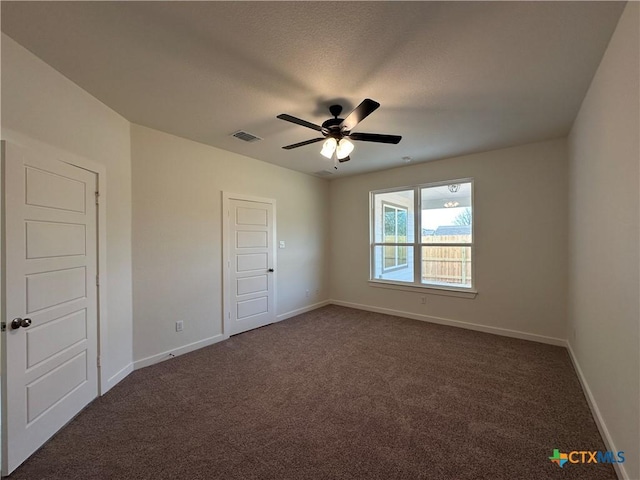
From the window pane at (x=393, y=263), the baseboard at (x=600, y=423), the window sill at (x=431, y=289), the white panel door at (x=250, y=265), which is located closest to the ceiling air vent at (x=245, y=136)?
the white panel door at (x=250, y=265)

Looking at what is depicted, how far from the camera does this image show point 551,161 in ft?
11.8

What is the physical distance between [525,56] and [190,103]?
277cm

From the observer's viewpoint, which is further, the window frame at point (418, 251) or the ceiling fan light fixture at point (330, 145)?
the window frame at point (418, 251)

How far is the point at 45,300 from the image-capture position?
2.00 meters

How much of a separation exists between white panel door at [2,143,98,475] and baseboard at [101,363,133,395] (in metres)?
0.10

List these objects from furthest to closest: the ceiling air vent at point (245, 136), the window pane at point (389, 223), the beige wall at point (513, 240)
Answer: the window pane at point (389, 223), the beige wall at point (513, 240), the ceiling air vent at point (245, 136)

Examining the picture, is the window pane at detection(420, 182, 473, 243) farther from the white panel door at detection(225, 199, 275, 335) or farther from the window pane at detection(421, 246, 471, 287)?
the white panel door at detection(225, 199, 275, 335)

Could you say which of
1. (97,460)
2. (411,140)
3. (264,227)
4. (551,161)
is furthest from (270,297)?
(551,161)

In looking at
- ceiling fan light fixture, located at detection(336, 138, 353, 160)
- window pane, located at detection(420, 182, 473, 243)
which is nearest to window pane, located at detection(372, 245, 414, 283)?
window pane, located at detection(420, 182, 473, 243)

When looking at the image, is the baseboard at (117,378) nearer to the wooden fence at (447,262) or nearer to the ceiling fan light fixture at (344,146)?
the ceiling fan light fixture at (344,146)

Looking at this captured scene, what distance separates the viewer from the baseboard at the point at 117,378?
2615mm

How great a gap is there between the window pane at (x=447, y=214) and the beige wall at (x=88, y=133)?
14.2 feet

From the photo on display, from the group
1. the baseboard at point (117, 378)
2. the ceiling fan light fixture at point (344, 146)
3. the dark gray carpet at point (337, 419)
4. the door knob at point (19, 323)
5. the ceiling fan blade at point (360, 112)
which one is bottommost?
the dark gray carpet at point (337, 419)

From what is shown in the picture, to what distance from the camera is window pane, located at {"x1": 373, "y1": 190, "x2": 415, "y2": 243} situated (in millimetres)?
4988
